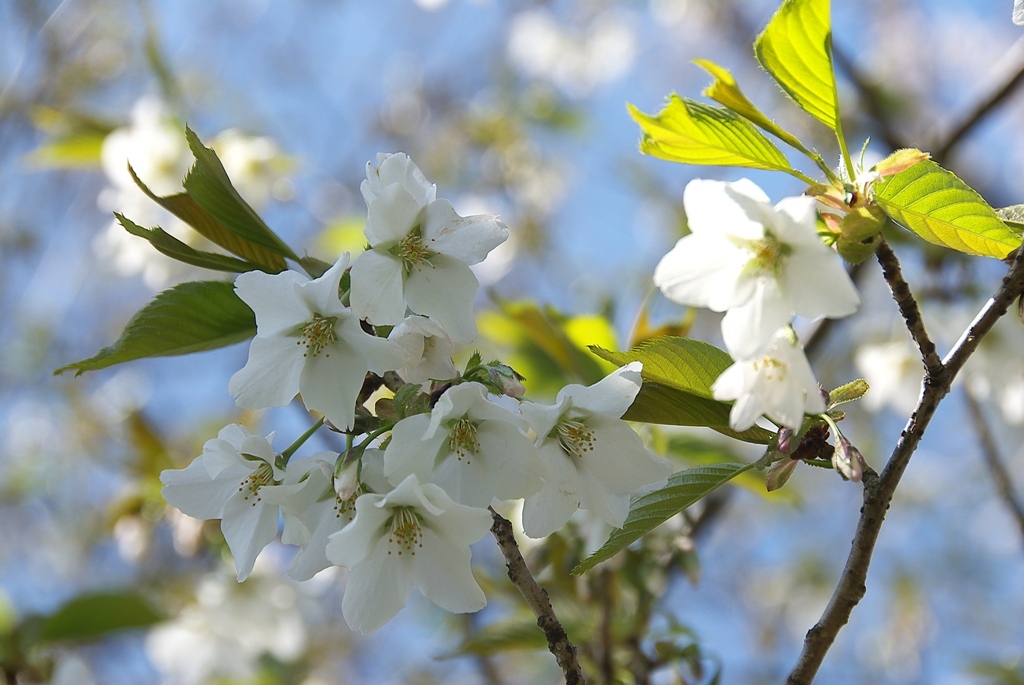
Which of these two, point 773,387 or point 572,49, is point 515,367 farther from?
point 572,49

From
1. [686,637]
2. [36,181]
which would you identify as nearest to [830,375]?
[686,637]

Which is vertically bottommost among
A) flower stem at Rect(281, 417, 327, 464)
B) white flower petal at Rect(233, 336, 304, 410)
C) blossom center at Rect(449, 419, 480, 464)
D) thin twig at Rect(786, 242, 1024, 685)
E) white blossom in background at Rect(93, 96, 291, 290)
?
thin twig at Rect(786, 242, 1024, 685)

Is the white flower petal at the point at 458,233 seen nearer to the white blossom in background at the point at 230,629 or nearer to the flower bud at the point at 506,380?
the flower bud at the point at 506,380

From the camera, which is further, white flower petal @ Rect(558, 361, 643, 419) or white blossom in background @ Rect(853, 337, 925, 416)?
white blossom in background @ Rect(853, 337, 925, 416)

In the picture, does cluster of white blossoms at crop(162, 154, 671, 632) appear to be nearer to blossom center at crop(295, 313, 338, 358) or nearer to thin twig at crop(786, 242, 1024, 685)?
blossom center at crop(295, 313, 338, 358)

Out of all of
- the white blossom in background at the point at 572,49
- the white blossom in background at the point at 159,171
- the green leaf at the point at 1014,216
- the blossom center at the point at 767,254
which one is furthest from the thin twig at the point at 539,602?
the white blossom in background at the point at 572,49

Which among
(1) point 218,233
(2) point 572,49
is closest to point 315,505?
(1) point 218,233

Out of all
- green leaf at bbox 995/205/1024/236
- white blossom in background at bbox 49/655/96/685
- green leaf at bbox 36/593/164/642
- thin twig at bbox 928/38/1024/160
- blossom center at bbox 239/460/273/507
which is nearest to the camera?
green leaf at bbox 995/205/1024/236

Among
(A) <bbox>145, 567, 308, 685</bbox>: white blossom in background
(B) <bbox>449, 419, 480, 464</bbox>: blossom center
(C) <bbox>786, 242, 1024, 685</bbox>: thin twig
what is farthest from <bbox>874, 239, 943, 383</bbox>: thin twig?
(A) <bbox>145, 567, 308, 685</bbox>: white blossom in background
